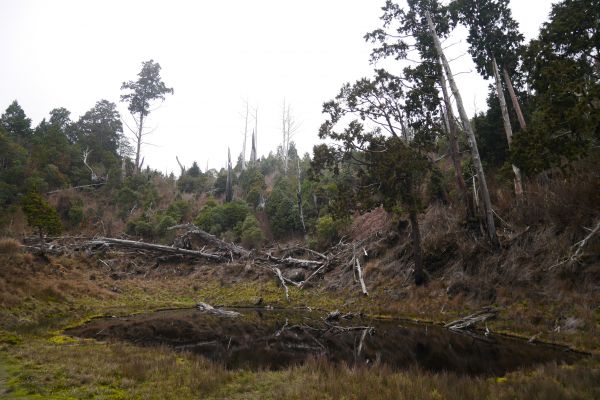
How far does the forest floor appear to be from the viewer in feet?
25.5

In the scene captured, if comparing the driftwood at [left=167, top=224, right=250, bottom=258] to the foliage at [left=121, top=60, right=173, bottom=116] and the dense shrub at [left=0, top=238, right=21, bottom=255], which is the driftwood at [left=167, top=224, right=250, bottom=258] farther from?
the foliage at [left=121, top=60, right=173, bottom=116]

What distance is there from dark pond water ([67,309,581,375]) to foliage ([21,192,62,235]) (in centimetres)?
1406

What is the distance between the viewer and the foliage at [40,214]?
2781cm

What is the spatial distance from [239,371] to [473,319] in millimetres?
9981

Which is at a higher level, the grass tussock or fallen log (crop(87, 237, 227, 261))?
fallen log (crop(87, 237, 227, 261))

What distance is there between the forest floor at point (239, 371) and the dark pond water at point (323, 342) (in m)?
1.01

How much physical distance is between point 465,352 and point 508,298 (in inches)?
207

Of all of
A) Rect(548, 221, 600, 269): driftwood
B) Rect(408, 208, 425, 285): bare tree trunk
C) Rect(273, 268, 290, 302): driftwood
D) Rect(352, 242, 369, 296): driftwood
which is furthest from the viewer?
Rect(273, 268, 290, 302): driftwood

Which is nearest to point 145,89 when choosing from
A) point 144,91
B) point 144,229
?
point 144,91

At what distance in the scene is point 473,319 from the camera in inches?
599

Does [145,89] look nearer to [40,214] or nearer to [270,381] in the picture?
[40,214]

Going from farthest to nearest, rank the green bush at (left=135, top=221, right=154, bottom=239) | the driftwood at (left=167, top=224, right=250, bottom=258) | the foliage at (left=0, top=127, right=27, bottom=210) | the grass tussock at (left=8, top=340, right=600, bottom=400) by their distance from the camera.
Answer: the green bush at (left=135, top=221, right=154, bottom=239)
the foliage at (left=0, top=127, right=27, bottom=210)
the driftwood at (left=167, top=224, right=250, bottom=258)
the grass tussock at (left=8, top=340, right=600, bottom=400)

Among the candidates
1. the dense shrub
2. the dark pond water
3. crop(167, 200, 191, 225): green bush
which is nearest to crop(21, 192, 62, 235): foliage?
the dense shrub

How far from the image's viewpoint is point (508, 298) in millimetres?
15523
